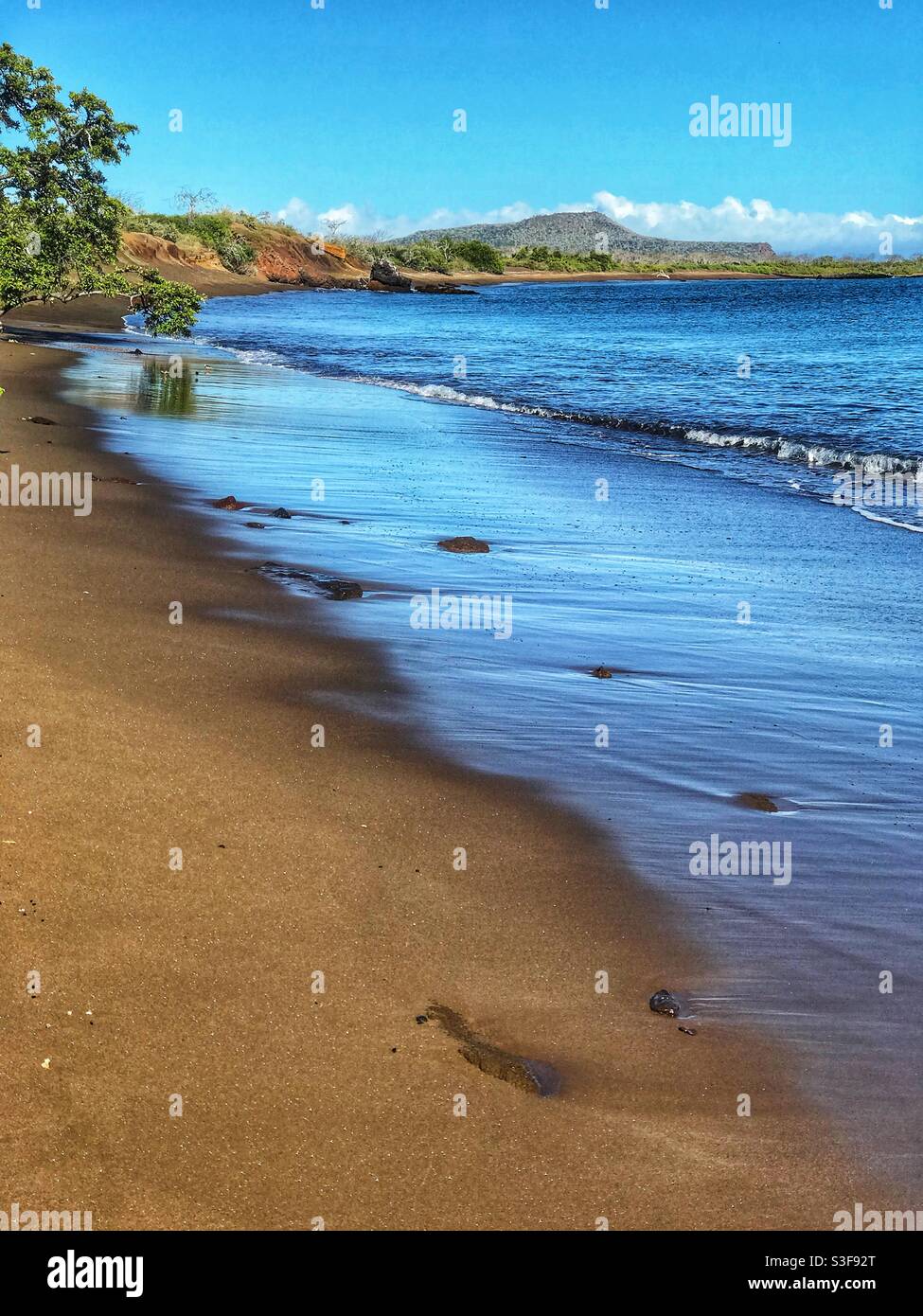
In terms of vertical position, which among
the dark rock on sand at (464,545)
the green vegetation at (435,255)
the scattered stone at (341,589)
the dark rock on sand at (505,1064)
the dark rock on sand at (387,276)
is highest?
the green vegetation at (435,255)

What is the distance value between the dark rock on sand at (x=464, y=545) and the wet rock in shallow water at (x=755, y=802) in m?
5.41

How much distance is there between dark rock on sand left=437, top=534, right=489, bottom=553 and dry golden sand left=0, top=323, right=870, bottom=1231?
14.5ft

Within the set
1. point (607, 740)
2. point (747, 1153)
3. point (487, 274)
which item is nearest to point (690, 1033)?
point (747, 1153)

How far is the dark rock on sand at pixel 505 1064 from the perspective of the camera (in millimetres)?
3709

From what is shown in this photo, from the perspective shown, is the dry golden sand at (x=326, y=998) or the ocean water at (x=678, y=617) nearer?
the dry golden sand at (x=326, y=998)

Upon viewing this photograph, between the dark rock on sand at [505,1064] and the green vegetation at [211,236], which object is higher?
the green vegetation at [211,236]

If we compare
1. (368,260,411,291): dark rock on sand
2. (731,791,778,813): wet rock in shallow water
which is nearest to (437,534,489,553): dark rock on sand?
(731,791,778,813): wet rock in shallow water

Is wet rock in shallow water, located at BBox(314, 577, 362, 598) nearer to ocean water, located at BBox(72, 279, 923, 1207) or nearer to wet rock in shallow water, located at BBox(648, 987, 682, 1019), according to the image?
ocean water, located at BBox(72, 279, 923, 1207)

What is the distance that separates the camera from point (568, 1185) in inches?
130

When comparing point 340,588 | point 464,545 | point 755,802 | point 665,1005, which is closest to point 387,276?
point 464,545

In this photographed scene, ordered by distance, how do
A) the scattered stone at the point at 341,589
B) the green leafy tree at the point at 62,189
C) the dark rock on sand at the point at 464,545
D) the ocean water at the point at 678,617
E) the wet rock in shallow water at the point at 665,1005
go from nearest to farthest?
1. the wet rock in shallow water at the point at 665,1005
2. the ocean water at the point at 678,617
3. the scattered stone at the point at 341,589
4. the dark rock on sand at the point at 464,545
5. the green leafy tree at the point at 62,189

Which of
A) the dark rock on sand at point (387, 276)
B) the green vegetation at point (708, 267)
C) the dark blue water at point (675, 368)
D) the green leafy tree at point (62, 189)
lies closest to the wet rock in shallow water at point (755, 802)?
the dark blue water at point (675, 368)

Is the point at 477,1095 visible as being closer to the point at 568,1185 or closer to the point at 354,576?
the point at 568,1185

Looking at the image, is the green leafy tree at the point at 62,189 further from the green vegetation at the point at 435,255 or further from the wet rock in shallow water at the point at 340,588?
the green vegetation at the point at 435,255
